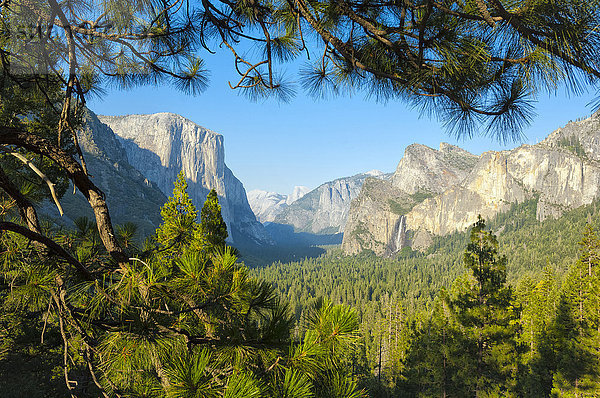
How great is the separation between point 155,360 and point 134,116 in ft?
671

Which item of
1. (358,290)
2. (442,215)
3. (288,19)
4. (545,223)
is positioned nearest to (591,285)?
(288,19)

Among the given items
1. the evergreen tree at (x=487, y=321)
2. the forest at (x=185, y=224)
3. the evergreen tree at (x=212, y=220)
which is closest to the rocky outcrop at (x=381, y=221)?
the evergreen tree at (x=487, y=321)

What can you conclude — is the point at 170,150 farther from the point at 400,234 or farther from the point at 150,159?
the point at 400,234

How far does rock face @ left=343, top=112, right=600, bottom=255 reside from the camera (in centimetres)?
12450

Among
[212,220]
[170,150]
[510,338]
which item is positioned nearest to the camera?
[212,220]

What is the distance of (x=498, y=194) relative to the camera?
475 feet

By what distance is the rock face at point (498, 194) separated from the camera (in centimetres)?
12450

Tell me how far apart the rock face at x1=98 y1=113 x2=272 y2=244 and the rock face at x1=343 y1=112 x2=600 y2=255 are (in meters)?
93.4

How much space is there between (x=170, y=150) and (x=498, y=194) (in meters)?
170

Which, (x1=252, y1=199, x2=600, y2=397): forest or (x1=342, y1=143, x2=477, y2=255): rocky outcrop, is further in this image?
(x1=342, y1=143, x2=477, y2=255): rocky outcrop

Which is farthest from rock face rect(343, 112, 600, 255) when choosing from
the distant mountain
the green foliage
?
the green foliage

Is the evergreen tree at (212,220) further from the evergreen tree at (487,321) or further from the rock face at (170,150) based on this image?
the rock face at (170,150)

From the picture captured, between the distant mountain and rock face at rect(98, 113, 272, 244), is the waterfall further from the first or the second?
the distant mountain

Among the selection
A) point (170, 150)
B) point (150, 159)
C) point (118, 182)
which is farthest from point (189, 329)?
point (170, 150)
